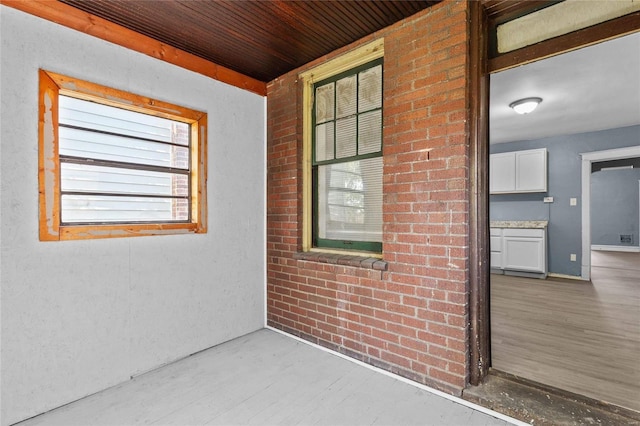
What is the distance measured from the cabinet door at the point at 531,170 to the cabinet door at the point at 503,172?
0.23 feet

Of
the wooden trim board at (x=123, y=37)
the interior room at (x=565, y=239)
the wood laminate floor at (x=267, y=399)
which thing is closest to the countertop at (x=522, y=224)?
the interior room at (x=565, y=239)

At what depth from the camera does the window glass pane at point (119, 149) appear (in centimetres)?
213

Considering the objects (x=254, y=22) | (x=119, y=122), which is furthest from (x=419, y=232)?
(x=119, y=122)

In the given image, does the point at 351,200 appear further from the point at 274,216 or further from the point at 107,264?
the point at 107,264

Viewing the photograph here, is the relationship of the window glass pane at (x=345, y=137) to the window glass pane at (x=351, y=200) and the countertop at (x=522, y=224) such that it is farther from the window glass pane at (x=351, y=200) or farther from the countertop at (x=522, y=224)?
the countertop at (x=522, y=224)

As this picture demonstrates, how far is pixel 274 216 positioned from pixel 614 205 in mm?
11202

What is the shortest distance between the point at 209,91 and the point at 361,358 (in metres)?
2.69

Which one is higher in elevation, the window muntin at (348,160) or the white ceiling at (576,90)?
the white ceiling at (576,90)

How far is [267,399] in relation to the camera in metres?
2.04

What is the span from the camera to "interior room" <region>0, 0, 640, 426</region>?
191 centimetres

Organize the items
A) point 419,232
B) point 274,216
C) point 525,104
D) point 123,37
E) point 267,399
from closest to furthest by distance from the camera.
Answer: point 267,399
point 419,232
point 123,37
point 274,216
point 525,104

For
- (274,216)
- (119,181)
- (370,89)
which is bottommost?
(274,216)

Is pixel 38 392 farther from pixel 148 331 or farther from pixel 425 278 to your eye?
pixel 425 278

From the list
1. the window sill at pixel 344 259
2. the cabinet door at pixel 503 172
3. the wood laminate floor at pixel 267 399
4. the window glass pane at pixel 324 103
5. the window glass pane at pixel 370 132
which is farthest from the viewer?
the cabinet door at pixel 503 172
